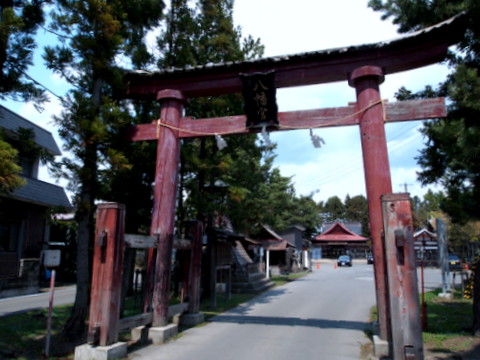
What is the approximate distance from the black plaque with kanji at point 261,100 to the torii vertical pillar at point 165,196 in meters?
1.73

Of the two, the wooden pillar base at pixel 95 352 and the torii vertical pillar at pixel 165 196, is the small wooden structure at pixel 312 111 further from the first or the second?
the wooden pillar base at pixel 95 352

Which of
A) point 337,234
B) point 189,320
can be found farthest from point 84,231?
point 337,234

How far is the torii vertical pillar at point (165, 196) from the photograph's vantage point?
798cm

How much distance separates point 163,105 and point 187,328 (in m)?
5.42

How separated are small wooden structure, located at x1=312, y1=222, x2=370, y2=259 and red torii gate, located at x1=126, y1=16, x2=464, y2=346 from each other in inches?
2079

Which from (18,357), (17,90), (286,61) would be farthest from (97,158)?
(286,61)

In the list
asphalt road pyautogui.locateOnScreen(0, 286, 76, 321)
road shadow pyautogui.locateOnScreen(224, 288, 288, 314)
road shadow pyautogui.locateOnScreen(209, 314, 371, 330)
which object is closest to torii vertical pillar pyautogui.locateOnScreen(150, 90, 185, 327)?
road shadow pyautogui.locateOnScreen(209, 314, 371, 330)

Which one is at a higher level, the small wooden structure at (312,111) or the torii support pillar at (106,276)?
the small wooden structure at (312,111)

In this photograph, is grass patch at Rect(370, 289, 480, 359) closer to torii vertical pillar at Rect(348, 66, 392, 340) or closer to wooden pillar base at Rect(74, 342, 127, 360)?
torii vertical pillar at Rect(348, 66, 392, 340)

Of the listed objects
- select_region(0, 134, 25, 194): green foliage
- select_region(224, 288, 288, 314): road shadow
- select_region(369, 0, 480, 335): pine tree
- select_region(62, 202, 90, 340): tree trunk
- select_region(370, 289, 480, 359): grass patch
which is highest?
select_region(369, 0, 480, 335): pine tree

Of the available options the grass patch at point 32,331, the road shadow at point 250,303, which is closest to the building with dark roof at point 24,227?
the grass patch at point 32,331

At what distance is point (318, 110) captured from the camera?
26.7 ft

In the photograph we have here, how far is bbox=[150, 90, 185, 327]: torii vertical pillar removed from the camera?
26.2 feet

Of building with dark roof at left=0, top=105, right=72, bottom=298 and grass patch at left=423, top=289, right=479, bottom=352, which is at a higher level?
building with dark roof at left=0, top=105, right=72, bottom=298
